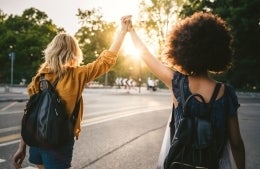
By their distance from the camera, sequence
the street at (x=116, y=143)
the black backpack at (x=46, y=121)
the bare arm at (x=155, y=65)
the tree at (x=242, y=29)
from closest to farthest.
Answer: the bare arm at (x=155, y=65) → the black backpack at (x=46, y=121) → the street at (x=116, y=143) → the tree at (x=242, y=29)

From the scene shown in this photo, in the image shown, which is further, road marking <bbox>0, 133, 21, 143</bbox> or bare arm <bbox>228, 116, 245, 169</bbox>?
road marking <bbox>0, 133, 21, 143</bbox>

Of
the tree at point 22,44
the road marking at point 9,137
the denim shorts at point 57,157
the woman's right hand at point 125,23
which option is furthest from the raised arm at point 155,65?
the tree at point 22,44

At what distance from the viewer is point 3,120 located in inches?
448

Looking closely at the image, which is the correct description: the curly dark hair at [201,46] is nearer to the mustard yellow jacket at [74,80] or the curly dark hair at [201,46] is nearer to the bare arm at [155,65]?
the bare arm at [155,65]

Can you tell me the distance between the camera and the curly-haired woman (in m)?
2.37

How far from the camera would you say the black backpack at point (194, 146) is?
2.24 metres

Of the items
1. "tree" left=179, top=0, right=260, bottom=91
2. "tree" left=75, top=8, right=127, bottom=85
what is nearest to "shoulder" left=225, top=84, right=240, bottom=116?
"tree" left=179, top=0, right=260, bottom=91

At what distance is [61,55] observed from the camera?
304 centimetres

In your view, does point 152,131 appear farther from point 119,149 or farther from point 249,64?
point 249,64

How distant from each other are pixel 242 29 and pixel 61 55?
33478 mm

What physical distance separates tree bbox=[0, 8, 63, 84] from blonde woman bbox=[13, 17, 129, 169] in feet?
161

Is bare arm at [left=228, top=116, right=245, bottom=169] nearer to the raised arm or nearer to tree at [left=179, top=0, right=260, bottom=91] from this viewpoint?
the raised arm

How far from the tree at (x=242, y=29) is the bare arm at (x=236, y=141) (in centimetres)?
3219

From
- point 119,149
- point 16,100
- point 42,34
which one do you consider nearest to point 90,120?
point 119,149
